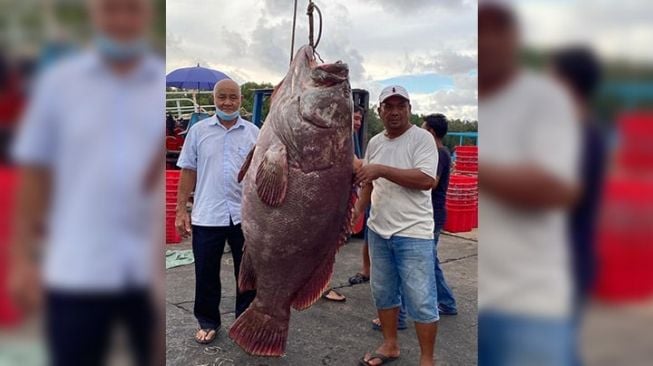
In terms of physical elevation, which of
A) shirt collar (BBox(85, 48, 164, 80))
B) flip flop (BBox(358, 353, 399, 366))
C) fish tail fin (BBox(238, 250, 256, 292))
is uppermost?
shirt collar (BBox(85, 48, 164, 80))

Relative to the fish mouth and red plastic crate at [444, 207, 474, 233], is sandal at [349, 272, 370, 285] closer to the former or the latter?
red plastic crate at [444, 207, 474, 233]

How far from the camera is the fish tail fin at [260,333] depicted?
83.4 inches

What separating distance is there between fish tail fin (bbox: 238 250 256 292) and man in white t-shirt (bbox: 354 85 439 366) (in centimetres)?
95

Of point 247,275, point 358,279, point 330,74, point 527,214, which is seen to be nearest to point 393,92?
point 330,74

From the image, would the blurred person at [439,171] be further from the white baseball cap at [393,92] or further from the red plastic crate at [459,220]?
the red plastic crate at [459,220]

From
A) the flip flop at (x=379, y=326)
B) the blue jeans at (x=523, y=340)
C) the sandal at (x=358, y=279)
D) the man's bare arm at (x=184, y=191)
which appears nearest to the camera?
the blue jeans at (x=523, y=340)

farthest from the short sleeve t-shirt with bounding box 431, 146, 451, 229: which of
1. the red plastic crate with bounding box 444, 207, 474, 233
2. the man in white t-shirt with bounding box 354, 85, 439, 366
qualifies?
the red plastic crate with bounding box 444, 207, 474, 233

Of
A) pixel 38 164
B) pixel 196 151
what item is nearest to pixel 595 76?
pixel 38 164

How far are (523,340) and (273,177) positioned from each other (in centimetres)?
137

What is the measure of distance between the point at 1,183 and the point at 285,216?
1.47 metres

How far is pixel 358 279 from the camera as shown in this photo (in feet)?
16.5

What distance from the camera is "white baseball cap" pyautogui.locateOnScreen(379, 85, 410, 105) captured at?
3.04 meters

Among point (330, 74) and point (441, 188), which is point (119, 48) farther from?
point (441, 188)

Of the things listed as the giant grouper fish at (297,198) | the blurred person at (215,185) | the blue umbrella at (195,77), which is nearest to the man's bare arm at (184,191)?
the blurred person at (215,185)
